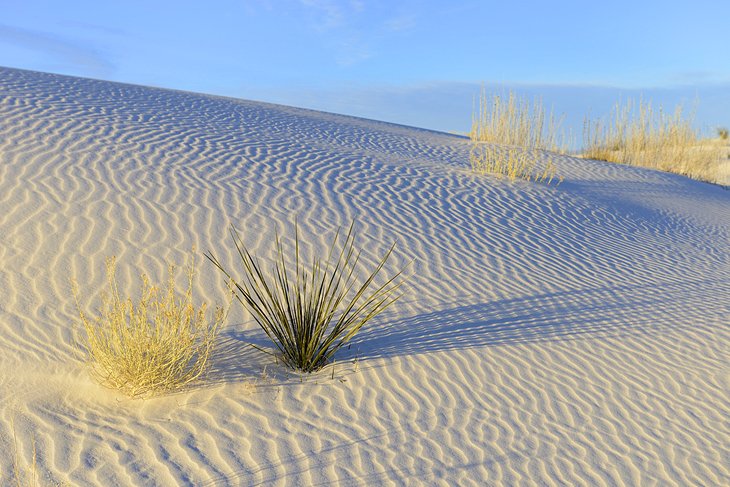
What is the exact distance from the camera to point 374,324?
5852mm

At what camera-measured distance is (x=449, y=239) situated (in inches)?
316

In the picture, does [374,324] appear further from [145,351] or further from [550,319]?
[145,351]

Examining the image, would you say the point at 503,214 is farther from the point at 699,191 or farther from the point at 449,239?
the point at 699,191

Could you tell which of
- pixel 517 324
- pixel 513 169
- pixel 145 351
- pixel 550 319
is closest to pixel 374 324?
pixel 517 324

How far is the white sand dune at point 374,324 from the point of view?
410 centimetres

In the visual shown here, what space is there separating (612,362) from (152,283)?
12.8 feet

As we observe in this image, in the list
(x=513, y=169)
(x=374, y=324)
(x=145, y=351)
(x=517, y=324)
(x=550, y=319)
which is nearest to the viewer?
(x=145, y=351)

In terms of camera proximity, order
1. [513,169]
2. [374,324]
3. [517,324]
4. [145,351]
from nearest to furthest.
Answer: [145,351] < [374,324] < [517,324] < [513,169]

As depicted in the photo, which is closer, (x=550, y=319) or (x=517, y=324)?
(x=517, y=324)

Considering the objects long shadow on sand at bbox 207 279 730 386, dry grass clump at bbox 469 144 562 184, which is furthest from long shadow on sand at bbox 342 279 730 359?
dry grass clump at bbox 469 144 562 184

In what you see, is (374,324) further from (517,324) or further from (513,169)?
(513,169)

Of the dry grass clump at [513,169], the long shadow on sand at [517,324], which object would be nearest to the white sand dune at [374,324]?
the long shadow on sand at [517,324]

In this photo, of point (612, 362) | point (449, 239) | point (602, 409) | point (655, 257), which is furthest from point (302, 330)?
point (655, 257)

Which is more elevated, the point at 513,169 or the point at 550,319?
the point at 513,169
